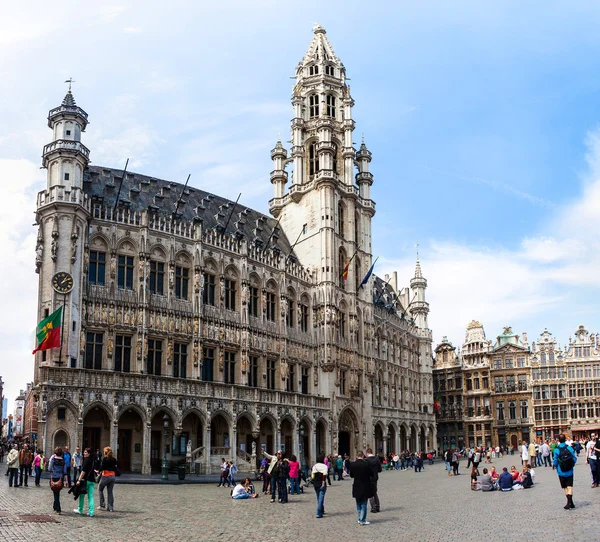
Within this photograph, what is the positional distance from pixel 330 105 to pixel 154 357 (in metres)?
37.1

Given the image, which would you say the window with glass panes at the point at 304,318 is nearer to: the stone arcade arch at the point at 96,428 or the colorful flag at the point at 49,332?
the stone arcade arch at the point at 96,428

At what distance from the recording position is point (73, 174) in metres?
46.0

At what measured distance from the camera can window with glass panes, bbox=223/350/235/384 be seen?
52.9m

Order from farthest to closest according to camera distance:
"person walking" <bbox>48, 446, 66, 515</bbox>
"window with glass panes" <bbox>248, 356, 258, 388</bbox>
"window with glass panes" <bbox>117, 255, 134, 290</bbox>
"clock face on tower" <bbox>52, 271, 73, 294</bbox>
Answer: "window with glass panes" <bbox>248, 356, 258, 388</bbox> < "window with glass panes" <bbox>117, 255, 134, 290</bbox> < "clock face on tower" <bbox>52, 271, 73, 294</bbox> < "person walking" <bbox>48, 446, 66, 515</bbox>

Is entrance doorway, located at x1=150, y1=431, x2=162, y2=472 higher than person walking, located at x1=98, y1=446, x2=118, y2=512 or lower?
lower

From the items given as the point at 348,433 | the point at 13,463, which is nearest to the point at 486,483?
the point at 13,463

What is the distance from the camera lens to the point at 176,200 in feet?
187

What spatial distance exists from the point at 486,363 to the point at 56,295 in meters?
71.8

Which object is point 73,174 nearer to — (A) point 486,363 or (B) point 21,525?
(B) point 21,525

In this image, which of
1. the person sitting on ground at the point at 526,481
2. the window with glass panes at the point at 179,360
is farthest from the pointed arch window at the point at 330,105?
the person sitting on ground at the point at 526,481

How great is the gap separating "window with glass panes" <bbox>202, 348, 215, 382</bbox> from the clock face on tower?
11811 mm

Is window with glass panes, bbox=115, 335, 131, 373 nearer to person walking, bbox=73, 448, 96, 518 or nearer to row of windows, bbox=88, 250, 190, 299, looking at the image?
row of windows, bbox=88, 250, 190, 299

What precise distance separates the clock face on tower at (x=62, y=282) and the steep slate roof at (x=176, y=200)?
6.84m

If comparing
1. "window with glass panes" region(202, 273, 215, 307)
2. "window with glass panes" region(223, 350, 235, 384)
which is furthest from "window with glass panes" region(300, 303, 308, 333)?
"window with glass panes" region(202, 273, 215, 307)
